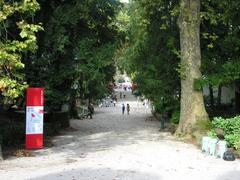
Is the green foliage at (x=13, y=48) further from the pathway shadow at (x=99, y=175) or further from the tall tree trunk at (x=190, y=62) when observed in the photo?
the tall tree trunk at (x=190, y=62)

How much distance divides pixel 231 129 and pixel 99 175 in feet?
22.4

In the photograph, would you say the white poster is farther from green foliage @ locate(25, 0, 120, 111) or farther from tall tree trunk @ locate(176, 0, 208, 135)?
tall tree trunk @ locate(176, 0, 208, 135)

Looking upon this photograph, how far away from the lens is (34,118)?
60.2ft

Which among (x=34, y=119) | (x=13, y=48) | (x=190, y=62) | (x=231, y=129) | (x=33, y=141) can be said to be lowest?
(x=33, y=141)

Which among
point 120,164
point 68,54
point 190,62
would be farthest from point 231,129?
point 68,54

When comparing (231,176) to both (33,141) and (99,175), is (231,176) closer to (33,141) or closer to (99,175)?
(99,175)

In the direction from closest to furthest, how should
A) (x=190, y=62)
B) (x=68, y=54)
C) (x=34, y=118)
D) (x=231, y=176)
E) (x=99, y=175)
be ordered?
(x=99, y=175) → (x=231, y=176) → (x=34, y=118) → (x=190, y=62) → (x=68, y=54)

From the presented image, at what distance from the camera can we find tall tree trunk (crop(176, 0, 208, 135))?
22531mm

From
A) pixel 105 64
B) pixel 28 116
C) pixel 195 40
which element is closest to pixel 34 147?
pixel 28 116

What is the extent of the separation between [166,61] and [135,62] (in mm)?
5814

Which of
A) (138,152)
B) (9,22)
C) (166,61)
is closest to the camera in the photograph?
(138,152)

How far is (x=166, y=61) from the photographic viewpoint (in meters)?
28.6

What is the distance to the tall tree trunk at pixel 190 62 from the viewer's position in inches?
887

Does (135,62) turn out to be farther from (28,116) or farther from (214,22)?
(28,116)
